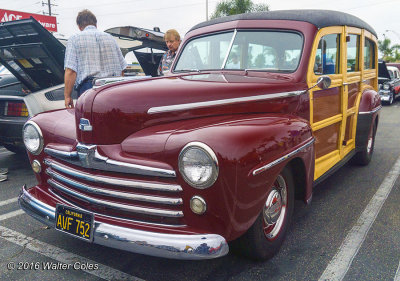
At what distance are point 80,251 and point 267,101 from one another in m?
1.77

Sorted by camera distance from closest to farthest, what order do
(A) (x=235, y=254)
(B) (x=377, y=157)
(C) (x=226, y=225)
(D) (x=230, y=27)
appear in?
(C) (x=226, y=225), (A) (x=235, y=254), (D) (x=230, y=27), (B) (x=377, y=157)

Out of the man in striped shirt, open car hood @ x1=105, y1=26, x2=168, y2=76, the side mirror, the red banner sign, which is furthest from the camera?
the red banner sign

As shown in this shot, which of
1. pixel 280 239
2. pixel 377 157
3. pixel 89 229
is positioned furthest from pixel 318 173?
pixel 377 157

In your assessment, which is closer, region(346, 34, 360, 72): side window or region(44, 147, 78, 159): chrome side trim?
region(44, 147, 78, 159): chrome side trim

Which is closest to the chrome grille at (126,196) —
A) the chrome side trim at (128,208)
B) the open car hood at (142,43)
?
the chrome side trim at (128,208)

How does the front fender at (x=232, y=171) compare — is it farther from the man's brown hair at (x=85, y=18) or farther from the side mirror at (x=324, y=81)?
the man's brown hair at (x=85, y=18)

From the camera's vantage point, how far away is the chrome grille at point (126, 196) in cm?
203

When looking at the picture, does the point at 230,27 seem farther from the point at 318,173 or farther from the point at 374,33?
the point at 374,33

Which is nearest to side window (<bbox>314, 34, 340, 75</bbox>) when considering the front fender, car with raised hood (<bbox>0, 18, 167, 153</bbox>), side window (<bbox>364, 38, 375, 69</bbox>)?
side window (<bbox>364, 38, 375, 69</bbox>)

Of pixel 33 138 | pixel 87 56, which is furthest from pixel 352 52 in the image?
pixel 33 138

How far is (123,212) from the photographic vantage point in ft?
7.14

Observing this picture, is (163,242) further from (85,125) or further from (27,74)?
(27,74)

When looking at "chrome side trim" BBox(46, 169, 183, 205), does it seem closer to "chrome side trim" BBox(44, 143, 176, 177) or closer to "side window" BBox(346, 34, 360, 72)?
"chrome side trim" BBox(44, 143, 176, 177)

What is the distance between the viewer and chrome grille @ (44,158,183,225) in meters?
2.03
